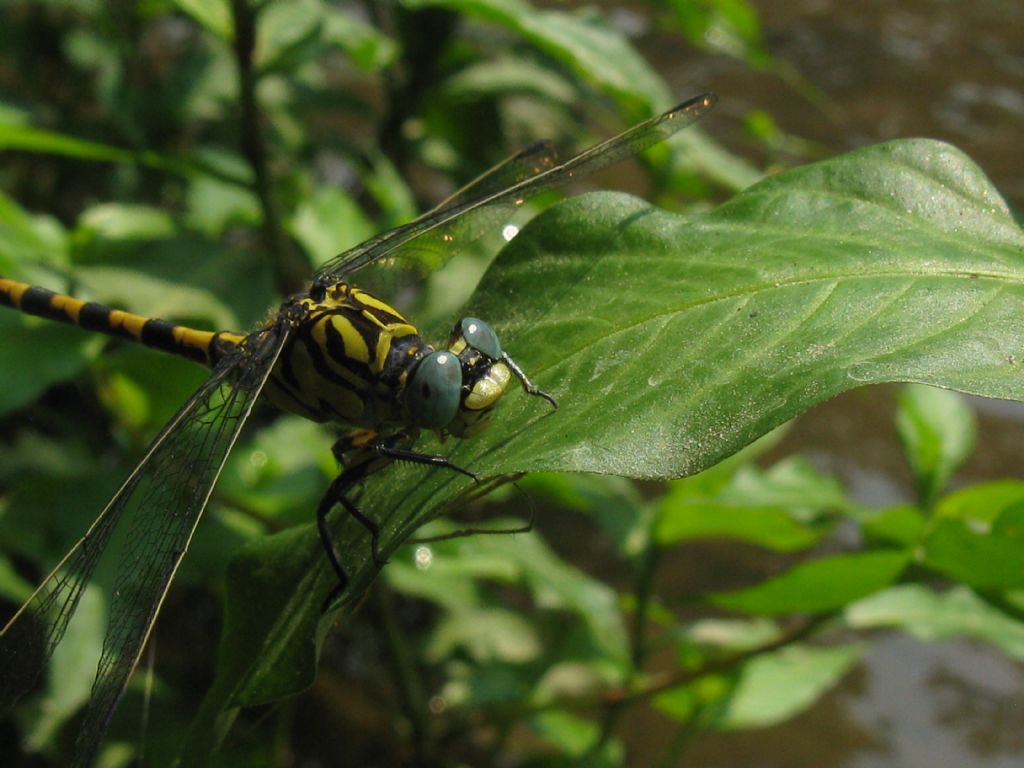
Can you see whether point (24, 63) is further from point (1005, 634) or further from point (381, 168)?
point (1005, 634)

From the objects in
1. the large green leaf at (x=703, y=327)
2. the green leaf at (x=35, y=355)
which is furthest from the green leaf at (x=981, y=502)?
the green leaf at (x=35, y=355)

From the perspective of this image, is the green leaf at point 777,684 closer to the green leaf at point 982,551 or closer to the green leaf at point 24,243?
the green leaf at point 982,551

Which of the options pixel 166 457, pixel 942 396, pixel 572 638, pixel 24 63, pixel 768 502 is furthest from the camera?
pixel 24 63

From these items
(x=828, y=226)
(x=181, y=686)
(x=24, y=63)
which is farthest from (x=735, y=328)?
(x=24, y=63)

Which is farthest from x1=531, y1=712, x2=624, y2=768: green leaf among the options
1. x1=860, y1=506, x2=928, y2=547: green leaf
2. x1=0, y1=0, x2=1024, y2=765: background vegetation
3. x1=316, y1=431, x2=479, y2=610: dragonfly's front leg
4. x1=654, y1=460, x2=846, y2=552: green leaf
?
x1=316, y1=431, x2=479, y2=610: dragonfly's front leg

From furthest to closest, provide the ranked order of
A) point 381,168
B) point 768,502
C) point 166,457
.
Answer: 1. point 381,168
2. point 768,502
3. point 166,457
